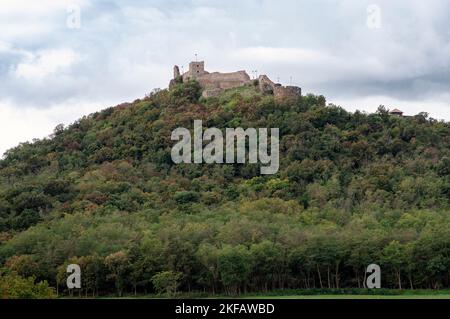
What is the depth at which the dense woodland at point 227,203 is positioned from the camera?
64.5m

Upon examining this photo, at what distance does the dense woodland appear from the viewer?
64500 mm

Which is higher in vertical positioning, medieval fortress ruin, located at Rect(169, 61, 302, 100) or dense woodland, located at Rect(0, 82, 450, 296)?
medieval fortress ruin, located at Rect(169, 61, 302, 100)

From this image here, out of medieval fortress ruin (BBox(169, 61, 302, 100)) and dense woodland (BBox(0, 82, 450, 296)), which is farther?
medieval fortress ruin (BBox(169, 61, 302, 100))

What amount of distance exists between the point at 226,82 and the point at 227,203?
30.5 meters

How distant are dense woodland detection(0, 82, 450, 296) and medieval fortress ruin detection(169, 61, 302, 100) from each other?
203 cm

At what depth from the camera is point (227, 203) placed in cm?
8144

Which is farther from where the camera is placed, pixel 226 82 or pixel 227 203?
pixel 226 82

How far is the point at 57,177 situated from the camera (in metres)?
89.4

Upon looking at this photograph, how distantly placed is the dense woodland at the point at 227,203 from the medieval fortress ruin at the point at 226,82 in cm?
203

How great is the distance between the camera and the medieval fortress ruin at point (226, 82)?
103688 millimetres

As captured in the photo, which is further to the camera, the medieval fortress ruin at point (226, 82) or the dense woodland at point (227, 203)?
the medieval fortress ruin at point (226, 82)

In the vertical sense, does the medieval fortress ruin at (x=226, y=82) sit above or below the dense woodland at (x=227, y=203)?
above
